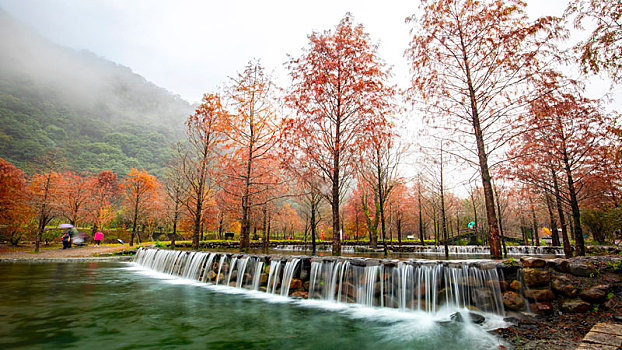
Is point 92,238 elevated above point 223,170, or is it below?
below

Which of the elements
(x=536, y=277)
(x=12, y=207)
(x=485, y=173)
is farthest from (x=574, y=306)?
(x=12, y=207)

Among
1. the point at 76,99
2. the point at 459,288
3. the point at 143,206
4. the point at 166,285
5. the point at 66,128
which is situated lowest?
the point at 166,285

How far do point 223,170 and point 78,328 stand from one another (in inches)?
414

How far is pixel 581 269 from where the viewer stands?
5.92 m

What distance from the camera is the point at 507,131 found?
953cm

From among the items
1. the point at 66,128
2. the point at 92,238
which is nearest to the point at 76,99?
the point at 66,128

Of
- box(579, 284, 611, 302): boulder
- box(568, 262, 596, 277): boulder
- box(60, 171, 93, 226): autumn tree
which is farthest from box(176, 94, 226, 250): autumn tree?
box(60, 171, 93, 226): autumn tree

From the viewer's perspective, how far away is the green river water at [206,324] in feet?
16.8

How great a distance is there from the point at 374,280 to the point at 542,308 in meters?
3.75

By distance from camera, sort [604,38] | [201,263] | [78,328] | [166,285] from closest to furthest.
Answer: [78,328] → [604,38] → [166,285] → [201,263]

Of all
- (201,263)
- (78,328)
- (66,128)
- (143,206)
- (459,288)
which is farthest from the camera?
(66,128)

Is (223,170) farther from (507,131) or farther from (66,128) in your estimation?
(66,128)

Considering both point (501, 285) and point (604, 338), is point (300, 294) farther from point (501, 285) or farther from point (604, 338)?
point (604, 338)

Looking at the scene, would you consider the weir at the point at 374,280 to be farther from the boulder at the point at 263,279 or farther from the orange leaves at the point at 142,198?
the orange leaves at the point at 142,198
